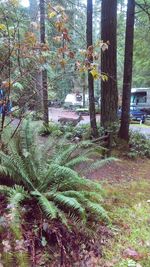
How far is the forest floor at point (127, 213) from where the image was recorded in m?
3.31

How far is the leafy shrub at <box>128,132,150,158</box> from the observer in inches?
308

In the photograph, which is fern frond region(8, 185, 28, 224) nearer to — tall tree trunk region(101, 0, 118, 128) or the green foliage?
the green foliage

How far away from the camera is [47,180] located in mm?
3920

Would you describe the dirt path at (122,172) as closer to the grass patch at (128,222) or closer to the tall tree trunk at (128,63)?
the grass patch at (128,222)

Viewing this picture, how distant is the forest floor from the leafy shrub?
1.04 meters

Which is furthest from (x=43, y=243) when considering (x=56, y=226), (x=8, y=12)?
(x=8, y=12)

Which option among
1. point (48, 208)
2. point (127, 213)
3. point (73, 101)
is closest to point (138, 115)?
point (73, 101)

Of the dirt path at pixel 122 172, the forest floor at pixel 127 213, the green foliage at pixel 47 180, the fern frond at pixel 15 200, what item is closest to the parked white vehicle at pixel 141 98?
the dirt path at pixel 122 172

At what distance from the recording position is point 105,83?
25.1ft

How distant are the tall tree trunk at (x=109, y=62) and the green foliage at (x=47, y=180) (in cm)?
329

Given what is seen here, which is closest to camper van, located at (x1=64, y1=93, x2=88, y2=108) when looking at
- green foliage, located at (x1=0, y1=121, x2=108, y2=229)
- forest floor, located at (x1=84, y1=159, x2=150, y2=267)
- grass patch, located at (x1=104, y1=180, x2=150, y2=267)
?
forest floor, located at (x1=84, y1=159, x2=150, y2=267)

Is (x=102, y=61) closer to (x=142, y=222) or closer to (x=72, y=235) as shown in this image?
(x=142, y=222)

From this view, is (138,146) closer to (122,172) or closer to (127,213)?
(122,172)

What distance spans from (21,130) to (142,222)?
2.05 meters
